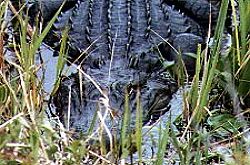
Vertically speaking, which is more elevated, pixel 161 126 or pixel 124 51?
pixel 124 51

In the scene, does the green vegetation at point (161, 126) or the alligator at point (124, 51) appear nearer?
the green vegetation at point (161, 126)

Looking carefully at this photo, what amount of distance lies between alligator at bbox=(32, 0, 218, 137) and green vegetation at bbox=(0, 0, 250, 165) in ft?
0.48

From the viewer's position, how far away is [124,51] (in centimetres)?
329

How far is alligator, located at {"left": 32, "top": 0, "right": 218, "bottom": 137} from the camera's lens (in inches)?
110

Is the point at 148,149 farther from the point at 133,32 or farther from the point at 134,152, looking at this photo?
the point at 133,32

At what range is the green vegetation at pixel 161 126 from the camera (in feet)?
7.02

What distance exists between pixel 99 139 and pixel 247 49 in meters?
0.85

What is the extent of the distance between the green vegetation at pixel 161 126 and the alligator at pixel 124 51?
0.15m

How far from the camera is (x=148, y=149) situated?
2.46 m

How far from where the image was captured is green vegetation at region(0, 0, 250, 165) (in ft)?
7.02

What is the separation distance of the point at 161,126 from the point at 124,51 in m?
0.93

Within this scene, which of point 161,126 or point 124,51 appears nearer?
point 161,126

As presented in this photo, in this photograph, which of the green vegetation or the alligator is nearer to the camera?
the green vegetation

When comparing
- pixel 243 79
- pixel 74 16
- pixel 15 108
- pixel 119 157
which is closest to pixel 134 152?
pixel 119 157
